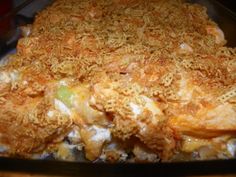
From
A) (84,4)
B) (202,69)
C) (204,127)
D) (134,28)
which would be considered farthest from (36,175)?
(84,4)

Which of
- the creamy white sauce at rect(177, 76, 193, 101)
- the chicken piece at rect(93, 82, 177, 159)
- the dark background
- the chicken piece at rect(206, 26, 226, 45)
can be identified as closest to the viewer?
the chicken piece at rect(93, 82, 177, 159)

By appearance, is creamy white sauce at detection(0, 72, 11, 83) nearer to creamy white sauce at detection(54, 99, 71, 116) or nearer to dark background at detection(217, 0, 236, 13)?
creamy white sauce at detection(54, 99, 71, 116)

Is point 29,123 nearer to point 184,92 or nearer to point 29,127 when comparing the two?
point 29,127

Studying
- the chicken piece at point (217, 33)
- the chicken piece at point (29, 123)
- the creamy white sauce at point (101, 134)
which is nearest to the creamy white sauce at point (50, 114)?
the chicken piece at point (29, 123)

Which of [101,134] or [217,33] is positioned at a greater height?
[217,33]

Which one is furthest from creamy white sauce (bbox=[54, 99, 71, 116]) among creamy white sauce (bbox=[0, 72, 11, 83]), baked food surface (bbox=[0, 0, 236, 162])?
creamy white sauce (bbox=[0, 72, 11, 83])

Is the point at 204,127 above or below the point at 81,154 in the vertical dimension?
above

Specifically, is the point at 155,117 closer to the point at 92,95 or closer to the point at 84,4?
the point at 92,95

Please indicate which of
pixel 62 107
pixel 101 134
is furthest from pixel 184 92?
pixel 62 107
